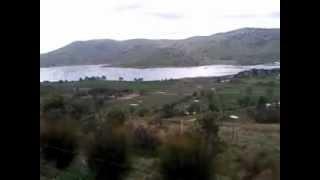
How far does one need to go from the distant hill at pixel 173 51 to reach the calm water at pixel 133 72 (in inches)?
0.8

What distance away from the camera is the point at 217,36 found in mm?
1693

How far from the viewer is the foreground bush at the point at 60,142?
1817 millimetres

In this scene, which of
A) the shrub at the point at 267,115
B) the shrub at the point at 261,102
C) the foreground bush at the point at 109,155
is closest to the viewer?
the shrub at the point at 267,115

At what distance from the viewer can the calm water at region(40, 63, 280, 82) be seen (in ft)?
5.57

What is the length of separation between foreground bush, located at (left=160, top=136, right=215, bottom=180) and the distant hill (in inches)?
11.8

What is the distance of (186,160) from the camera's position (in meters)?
1.73

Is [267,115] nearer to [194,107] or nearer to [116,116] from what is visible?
[194,107]

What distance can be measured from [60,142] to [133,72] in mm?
401

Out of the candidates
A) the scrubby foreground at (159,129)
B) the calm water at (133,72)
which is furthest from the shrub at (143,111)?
the calm water at (133,72)

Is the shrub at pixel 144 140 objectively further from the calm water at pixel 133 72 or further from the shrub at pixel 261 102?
the shrub at pixel 261 102

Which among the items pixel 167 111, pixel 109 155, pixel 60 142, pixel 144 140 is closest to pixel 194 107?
pixel 167 111

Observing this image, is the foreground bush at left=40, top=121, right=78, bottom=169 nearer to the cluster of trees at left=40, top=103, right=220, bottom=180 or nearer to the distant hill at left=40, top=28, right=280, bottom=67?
the cluster of trees at left=40, top=103, right=220, bottom=180

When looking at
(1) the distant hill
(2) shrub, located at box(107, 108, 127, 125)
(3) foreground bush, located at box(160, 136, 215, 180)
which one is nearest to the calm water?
(1) the distant hill
